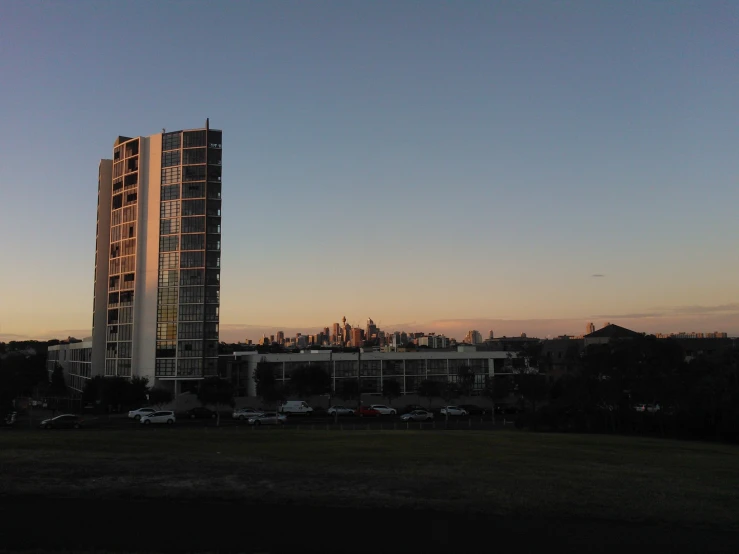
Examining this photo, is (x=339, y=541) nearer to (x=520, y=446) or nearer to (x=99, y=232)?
(x=520, y=446)

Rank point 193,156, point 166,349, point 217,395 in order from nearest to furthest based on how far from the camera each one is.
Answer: point 217,395, point 166,349, point 193,156

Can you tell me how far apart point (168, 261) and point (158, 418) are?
164 ft

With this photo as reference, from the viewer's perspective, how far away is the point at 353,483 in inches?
724

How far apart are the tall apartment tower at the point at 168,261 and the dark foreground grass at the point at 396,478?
7504cm

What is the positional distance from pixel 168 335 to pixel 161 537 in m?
97.4

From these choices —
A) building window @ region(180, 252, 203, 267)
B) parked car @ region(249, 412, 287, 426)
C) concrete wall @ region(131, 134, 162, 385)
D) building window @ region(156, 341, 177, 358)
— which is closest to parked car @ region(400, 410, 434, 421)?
parked car @ region(249, 412, 287, 426)

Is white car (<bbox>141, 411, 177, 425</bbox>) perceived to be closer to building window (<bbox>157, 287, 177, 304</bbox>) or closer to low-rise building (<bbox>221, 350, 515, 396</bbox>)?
low-rise building (<bbox>221, 350, 515, 396</bbox>)

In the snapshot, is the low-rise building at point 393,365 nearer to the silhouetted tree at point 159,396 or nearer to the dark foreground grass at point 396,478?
the silhouetted tree at point 159,396

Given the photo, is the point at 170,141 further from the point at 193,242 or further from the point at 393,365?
the point at 393,365

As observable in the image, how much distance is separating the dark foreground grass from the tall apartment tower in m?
75.0

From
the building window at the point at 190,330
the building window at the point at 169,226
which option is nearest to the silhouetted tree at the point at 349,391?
the building window at the point at 190,330

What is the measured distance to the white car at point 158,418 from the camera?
61188mm

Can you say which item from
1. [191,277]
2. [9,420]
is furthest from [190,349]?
[9,420]

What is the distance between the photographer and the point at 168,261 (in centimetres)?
10688
